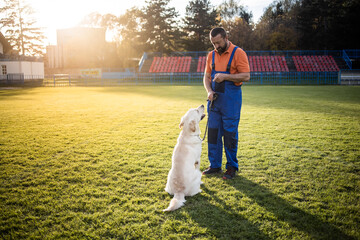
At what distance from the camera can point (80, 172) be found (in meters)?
4.40

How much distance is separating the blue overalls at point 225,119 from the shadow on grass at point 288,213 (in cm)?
59

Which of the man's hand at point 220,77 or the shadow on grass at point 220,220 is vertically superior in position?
the man's hand at point 220,77

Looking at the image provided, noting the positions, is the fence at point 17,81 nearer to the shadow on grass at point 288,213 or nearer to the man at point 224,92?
the man at point 224,92

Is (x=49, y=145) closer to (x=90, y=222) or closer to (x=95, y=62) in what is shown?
(x=90, y=222)

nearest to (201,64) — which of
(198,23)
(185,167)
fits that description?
(198,23)

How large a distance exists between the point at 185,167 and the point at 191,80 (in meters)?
28.4

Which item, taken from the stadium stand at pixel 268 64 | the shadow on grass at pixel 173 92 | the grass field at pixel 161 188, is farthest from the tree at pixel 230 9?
the grass field at pixel 161 188

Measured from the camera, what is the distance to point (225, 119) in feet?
13.6

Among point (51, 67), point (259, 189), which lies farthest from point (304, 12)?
point (51, 67)

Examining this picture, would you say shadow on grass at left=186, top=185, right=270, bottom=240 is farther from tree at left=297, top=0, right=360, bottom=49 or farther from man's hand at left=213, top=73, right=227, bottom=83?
tree at left=297, top=0, right=360, bottom=49

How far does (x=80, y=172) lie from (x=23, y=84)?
104 ft

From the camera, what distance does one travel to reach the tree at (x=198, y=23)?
43156 millimetres

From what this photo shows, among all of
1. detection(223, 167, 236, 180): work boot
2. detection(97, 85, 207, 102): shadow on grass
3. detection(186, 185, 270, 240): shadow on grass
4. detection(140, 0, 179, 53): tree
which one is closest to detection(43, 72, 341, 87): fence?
detection(97, 85, 207, 102): shadow on grass

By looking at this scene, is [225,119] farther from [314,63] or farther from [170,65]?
[314,63]
